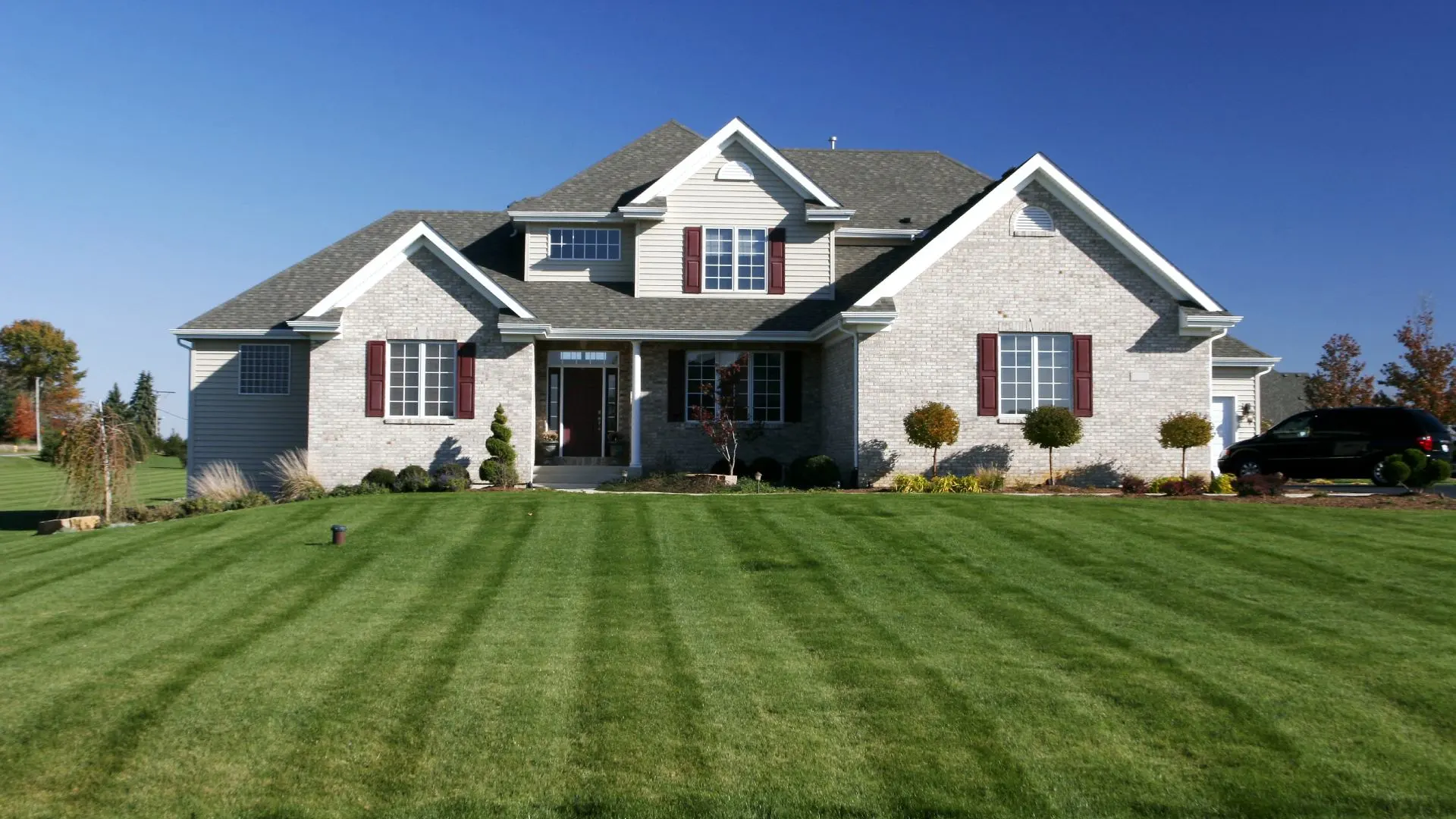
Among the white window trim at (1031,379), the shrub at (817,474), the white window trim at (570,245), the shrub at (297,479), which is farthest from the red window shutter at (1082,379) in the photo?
the shrub at (297,479)

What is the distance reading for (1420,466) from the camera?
1878 centimetres

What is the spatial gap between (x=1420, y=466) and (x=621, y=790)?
60.3 ft

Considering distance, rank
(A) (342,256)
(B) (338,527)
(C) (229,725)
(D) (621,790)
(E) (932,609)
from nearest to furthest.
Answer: (D) (621,790)
(C) (229,725)
(E) (932,609)
(B) (338,527)
(A) (342,256)

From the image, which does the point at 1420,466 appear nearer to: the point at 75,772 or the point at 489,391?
the point at 489,391

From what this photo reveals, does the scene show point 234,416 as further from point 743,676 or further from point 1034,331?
point 743,676

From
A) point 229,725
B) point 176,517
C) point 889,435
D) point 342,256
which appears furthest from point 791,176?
point 229,725

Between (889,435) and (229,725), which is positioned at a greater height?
(889,435)

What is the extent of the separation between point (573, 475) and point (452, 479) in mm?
3046

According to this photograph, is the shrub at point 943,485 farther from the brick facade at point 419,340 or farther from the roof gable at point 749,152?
the brick facade at point 419,340

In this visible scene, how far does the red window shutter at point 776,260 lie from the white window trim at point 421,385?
716cm

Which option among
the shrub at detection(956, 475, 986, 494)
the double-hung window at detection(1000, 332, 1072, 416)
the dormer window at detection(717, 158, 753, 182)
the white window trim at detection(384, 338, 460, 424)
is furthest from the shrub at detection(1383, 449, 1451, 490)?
the white window trim at detection(384, 338, 460, 424)

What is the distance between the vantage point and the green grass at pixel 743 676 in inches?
228

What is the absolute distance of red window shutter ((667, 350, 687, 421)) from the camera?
23.3 meters

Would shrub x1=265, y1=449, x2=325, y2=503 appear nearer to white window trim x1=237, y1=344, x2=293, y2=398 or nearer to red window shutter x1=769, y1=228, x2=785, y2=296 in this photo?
white window trim x1=237, y1=344, x2=293, y2=398
